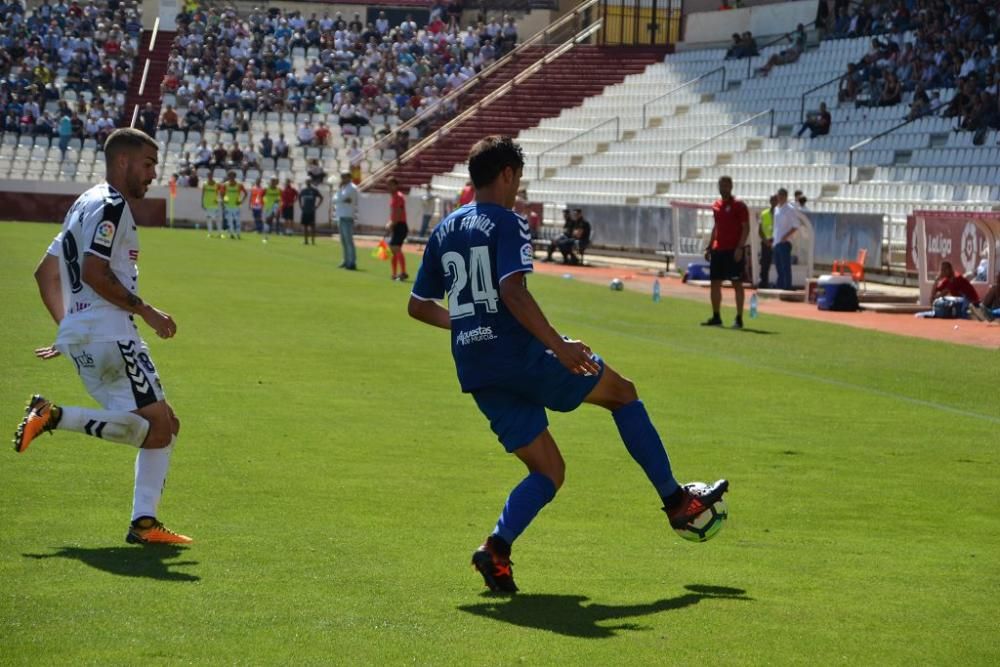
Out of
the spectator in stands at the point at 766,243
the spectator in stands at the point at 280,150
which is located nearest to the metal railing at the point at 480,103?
the spectator in stands at the point at 280,150

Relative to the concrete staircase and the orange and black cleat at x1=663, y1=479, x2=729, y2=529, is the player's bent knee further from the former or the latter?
the concrete staircase

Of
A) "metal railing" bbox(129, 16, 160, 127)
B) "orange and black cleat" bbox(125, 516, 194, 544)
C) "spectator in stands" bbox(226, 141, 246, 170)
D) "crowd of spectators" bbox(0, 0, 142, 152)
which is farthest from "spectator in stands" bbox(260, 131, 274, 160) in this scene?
"orange and black cleat" bbox(125, 516, 194, 544)

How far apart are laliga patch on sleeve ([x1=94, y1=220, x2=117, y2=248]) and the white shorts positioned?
1.52 feet

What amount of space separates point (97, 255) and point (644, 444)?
2.59 meters

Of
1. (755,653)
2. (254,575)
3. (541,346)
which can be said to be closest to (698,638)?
(755,653)

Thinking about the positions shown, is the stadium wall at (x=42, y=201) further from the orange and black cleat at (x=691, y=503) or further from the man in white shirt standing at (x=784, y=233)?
the orange and black cleat at (x=691, y=503)

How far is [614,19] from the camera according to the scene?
2473 inches

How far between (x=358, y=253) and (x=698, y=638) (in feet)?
122

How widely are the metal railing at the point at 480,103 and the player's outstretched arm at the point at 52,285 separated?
49948 millimetres

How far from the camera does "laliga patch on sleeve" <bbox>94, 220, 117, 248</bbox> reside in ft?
23.6

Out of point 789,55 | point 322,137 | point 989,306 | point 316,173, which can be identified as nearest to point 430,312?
point 989,306

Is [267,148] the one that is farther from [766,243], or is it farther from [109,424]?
[109,424]

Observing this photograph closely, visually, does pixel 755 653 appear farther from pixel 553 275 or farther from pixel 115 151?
pixel 553 275

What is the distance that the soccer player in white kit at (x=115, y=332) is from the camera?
7.22 m
